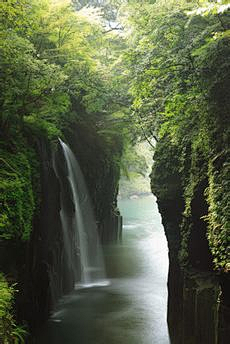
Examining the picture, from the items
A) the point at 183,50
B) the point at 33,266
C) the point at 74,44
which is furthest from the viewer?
the point at 74,44

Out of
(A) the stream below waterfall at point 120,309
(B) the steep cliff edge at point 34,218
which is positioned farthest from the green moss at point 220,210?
(A) the stream below waterfall at point 120,309

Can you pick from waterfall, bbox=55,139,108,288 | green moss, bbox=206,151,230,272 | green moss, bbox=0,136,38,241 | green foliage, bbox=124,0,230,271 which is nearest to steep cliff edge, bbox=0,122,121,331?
green moss, bbox=0,136,38,241

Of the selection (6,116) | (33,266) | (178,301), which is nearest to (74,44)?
(6,116)

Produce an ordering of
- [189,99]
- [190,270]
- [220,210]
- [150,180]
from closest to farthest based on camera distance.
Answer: [220,210] < [190,270] < [189,99] < [150,180]

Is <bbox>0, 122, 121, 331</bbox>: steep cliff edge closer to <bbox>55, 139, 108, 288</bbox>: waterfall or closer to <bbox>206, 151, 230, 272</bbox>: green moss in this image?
<bbox>55, 139, 108, 288</bbox>: waterfall

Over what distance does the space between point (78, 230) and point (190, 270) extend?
9.70m

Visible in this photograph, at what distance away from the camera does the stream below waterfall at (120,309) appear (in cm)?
1106

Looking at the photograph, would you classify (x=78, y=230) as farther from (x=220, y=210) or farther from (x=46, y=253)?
(x=220, y=210)

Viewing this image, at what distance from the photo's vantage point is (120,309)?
1331cm

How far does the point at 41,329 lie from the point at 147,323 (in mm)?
3345

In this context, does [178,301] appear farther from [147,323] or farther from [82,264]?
[82,264]

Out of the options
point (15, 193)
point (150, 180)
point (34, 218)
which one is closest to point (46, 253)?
point (34, 218)

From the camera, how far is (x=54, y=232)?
1412 cm

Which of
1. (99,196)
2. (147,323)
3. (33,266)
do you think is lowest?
(147,323)
